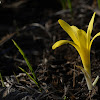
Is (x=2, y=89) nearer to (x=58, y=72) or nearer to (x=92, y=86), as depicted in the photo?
(x=58, y=72)

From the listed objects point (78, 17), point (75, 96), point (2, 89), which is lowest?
point (75, 96)

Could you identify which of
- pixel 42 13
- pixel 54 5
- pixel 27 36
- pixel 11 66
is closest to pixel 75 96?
pixel 11 66

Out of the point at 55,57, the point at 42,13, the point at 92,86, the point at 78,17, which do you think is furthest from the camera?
the point at 42,13

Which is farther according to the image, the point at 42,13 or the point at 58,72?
the point at 42,13

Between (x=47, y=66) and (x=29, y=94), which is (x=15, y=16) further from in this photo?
(x=29, y=94)

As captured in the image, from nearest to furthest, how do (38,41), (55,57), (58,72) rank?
1. (58,72)
2. (55,57)
3. (38,41)

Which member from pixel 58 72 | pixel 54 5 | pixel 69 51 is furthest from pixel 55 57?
pixel 54 5

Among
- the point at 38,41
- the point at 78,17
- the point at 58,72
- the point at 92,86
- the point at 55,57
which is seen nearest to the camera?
the point at 92,86

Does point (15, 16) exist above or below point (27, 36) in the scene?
above

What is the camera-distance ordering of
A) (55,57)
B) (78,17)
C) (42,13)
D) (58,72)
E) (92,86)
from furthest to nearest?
(42,13), (78,17), (55,57), (58,72), (92,86)
